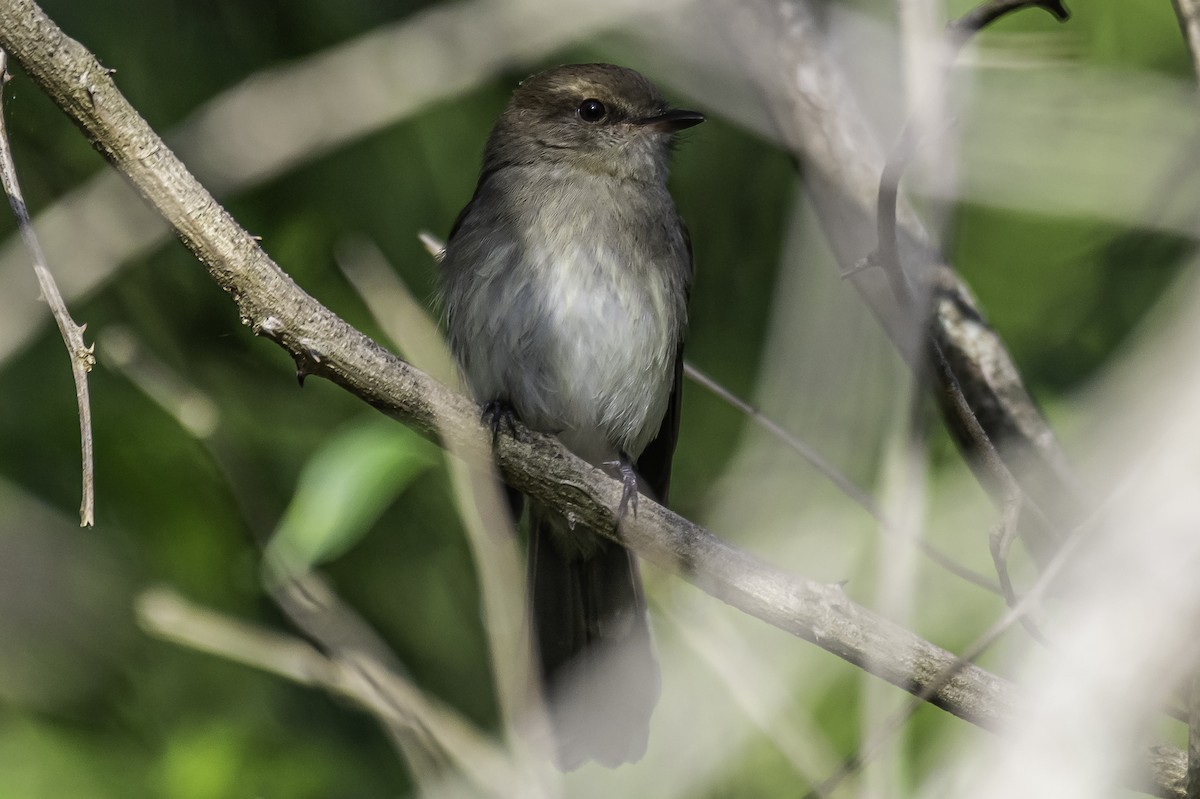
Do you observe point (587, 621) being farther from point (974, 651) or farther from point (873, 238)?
point (974, 651)

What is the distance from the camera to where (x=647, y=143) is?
4125 millimetres

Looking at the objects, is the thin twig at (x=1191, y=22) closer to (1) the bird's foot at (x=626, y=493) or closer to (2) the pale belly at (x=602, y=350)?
(1) the bird's foot at (x=626, y=493)

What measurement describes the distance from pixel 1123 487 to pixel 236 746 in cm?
297

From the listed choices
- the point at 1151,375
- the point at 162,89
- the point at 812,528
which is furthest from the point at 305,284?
the point at 1151,375

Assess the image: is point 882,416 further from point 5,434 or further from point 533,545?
point 5,434

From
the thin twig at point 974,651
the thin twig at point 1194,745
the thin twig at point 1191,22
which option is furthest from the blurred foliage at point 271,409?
the thin twig at point 1194,745

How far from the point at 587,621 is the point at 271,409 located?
4.42 ft

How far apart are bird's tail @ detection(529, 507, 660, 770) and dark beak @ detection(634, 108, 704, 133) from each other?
4.22 ft

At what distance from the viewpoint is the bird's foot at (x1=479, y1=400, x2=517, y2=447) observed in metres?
2.94

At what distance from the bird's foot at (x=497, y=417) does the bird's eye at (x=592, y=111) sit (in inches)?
39.0

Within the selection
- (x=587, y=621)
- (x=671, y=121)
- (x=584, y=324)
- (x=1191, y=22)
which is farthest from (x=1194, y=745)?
(x=671, y=121)

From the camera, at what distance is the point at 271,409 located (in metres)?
4.52

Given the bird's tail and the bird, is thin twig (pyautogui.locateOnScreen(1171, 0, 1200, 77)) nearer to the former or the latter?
the bird

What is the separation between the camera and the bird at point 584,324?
147 inches
